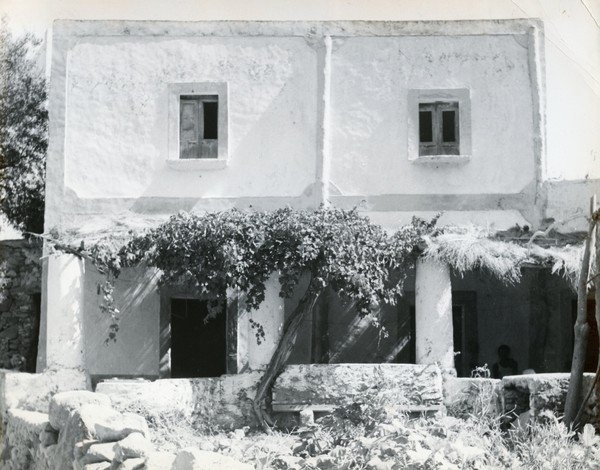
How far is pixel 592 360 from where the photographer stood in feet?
40.5

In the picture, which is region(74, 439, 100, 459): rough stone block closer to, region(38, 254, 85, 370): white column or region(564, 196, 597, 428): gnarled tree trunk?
region(564, 196, 597, 428): gnarled tree trunk

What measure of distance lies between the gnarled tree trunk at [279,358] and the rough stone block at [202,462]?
20.6 feet

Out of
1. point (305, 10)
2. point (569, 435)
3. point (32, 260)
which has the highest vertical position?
point (305, 10)

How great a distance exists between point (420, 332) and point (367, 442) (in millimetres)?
6391

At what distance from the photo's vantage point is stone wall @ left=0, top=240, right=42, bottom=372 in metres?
15.5

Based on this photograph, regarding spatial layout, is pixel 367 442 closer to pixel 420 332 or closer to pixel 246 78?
pixel 420 332

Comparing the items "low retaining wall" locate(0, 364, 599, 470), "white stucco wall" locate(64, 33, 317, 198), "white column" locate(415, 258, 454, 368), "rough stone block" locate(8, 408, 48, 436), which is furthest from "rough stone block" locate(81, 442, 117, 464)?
"white stucco wall" locate(64, 33, 317, 198)

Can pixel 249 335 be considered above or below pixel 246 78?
below

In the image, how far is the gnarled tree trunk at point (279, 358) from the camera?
11.2 meters

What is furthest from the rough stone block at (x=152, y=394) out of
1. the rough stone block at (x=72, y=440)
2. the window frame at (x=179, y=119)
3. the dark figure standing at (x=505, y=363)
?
the dark figure standing at (x=505, y=363)

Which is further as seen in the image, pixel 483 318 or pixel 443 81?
pixel 483 318

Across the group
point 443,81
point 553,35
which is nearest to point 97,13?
point 443,81

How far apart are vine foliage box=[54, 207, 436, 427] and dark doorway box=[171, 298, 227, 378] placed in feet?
9.40

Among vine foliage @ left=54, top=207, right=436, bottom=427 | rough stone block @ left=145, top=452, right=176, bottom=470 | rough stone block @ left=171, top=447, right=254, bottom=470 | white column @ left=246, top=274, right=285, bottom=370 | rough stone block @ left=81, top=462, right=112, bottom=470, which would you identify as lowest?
rough stone block @ left=81, top=462, right=112, bottom=470
